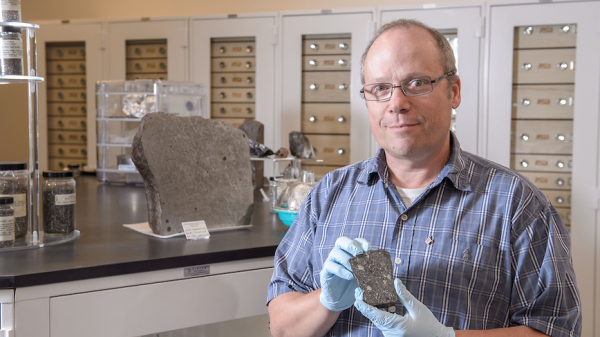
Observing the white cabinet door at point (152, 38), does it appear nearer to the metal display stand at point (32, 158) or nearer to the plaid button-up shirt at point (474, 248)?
the metal display stand at point (32, 158)

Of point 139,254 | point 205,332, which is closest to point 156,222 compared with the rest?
point 139,254

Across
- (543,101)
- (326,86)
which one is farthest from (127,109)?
(543,101)

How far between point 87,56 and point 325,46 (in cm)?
160

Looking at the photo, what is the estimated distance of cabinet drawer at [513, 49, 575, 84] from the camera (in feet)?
9.39

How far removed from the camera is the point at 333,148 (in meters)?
3.25

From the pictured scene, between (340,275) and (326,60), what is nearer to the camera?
(340,275)

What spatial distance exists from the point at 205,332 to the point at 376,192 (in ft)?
2.25

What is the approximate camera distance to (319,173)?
3.21 meters

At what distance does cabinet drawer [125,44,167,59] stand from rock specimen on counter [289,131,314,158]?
1.37 m

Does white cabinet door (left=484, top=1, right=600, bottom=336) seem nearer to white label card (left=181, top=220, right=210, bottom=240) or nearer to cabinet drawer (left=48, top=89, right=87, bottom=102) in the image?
white label card (left=181, top=220, right=210, bottom=240)

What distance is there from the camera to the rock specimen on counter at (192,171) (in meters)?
1.65

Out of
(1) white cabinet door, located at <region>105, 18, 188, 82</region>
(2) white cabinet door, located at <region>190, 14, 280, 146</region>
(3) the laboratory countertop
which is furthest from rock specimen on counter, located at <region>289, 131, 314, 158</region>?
(1) white cabinet door, located at <region>105, 18, 188, 82</region>

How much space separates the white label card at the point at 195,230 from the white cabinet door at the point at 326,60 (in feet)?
5.28

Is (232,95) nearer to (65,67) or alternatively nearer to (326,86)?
(326,86)
